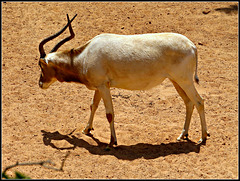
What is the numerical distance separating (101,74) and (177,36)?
1.82m

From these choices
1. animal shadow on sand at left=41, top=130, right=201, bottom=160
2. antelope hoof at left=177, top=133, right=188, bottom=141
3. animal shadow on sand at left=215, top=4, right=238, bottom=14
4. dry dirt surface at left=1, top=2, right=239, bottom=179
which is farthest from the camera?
animal shadow on sand at left=215, top=4, right=238, bottom=14

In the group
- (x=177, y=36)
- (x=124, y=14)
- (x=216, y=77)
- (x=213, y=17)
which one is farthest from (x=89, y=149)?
(x=213, y=17)

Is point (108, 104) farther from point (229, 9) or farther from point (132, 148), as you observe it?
point (229, 9)

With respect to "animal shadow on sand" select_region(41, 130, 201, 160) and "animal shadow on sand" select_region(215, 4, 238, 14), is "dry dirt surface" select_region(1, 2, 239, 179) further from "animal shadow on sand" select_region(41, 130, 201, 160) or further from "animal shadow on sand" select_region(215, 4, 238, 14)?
"animal shadow on sand" select_region(215, 4, 238, 14)

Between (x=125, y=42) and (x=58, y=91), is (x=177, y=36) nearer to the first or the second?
(x=125, y=42)

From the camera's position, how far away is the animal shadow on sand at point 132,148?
8.09 metres

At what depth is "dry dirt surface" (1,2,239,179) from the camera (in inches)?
300

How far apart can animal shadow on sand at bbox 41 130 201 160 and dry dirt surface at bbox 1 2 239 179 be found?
0.02 metres

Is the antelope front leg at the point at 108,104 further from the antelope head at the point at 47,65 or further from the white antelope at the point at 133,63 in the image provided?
the antelope head at the point at 47,65

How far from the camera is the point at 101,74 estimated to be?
808cm

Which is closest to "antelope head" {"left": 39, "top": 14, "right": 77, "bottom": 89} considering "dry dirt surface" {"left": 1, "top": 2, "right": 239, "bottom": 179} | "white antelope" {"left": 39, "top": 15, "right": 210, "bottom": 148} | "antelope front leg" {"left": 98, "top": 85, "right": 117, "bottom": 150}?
"white antelope" {"left": 39, "top": 15, "right": 210, "bottom": 148}

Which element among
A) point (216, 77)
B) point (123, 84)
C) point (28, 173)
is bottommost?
point (216, 77)

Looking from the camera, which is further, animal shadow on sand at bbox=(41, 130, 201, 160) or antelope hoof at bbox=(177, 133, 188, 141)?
antelope hoof at bbox=(177, 133, 188, 141)

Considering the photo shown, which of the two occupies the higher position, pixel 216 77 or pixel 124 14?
pixel 124 14
